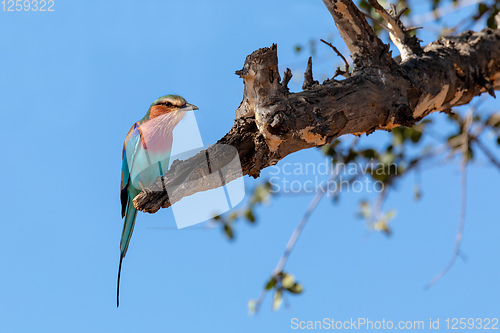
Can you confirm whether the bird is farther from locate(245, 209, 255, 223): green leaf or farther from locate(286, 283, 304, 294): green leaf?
locate(286, 283, 304, 294): green leaf

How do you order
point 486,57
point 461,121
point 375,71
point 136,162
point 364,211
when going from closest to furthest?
1. point 375,71
2. point 486,57
3. point 136,162
4. point 461,121
5. point 364,211

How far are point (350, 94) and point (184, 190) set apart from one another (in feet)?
2.88

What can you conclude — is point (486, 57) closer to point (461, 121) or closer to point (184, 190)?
point (461, 121)

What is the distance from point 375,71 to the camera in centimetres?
238

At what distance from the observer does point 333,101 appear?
213 centimetres

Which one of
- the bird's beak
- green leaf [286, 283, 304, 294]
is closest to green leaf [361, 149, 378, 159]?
green leaf [286, 283, 304, 294]

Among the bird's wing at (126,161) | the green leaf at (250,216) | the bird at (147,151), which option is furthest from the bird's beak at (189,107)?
the green leaf at (250,216)

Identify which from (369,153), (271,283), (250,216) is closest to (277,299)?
(271,283)

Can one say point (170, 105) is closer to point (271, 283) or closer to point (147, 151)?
point (147, 151)

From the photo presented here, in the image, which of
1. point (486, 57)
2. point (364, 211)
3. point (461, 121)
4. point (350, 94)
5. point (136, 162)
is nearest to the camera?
point (350, 94)

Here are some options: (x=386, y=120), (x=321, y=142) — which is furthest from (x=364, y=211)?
(x=321, y=142)

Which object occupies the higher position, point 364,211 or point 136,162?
point 136,162

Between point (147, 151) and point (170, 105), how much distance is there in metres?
0.39

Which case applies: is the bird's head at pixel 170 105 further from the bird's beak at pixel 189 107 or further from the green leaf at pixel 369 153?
the green leaf at pixel 369 153
